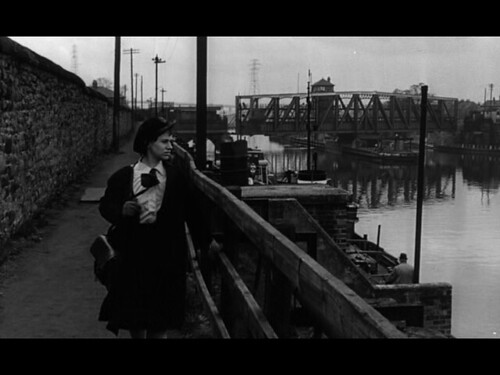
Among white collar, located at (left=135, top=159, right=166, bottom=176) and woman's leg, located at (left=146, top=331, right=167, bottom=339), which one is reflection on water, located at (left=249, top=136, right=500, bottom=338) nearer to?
woman's leg, located at (left=146, top=331, right=167, bottom=339)

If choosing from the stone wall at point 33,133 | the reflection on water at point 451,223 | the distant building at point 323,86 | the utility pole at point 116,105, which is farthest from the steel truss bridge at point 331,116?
the stone wall at point 33,133

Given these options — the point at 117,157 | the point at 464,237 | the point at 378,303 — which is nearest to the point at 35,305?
Answer: the point at 378,303

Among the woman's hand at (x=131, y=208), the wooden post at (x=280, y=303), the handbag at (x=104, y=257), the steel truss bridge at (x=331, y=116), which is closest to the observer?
the wooden post at (x=280, y=303)

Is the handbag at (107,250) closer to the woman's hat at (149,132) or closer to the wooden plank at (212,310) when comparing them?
the woman's hat at (149,132)

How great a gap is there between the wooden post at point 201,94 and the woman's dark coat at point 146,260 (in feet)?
26.2

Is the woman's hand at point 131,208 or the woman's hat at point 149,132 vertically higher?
the woman's hat at point 149,132

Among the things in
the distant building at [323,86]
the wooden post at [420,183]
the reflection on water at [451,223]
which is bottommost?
the reflection on water at [451,223]

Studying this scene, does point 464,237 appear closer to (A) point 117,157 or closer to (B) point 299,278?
(A) point 117,157

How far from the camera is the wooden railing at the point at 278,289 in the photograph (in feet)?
5.93

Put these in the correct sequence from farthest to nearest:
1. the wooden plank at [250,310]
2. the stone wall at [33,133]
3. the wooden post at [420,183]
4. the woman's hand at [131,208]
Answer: the wooden post at [420,183]
the stone wall at [33,133]
the woman's hand at [131,208]
the wooden plank at [250,310]

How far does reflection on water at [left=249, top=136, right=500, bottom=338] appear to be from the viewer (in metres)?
24.1

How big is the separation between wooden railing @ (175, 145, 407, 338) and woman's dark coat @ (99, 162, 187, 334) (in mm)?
264

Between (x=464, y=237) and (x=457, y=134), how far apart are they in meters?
85.4

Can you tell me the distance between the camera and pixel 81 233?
8.63m
